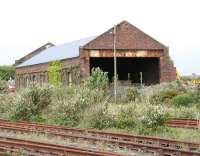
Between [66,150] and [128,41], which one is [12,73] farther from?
[66,150]

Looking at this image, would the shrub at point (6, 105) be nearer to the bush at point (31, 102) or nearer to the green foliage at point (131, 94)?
the bush at point (31, 102)

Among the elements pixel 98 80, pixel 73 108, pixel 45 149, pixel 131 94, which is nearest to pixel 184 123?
pixel 73 108

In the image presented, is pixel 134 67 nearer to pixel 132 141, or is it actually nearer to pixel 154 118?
pixel 154 118

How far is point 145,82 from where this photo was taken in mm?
54219

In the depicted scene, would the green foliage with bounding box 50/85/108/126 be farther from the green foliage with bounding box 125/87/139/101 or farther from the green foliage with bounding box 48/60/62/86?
the green foliage with bounding box 48/60/62/86

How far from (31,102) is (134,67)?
2900 cm

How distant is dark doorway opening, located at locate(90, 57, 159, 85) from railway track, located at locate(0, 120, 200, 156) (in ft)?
96.1

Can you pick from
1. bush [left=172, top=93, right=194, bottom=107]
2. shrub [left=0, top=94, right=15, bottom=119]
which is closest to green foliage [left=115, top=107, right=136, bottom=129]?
shrub [left=0, top=94, right=15, bottom=119]

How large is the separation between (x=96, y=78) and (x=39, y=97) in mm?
11277

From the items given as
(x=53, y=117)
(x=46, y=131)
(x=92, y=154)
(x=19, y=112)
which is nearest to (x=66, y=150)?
(x=92, y=154)

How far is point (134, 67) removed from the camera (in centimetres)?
5622

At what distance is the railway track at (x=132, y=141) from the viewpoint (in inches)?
571

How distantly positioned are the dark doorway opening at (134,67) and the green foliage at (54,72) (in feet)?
10.9

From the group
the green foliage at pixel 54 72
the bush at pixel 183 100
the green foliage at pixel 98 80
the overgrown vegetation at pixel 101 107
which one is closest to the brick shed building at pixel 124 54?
the green foliage at pixel 54 72
